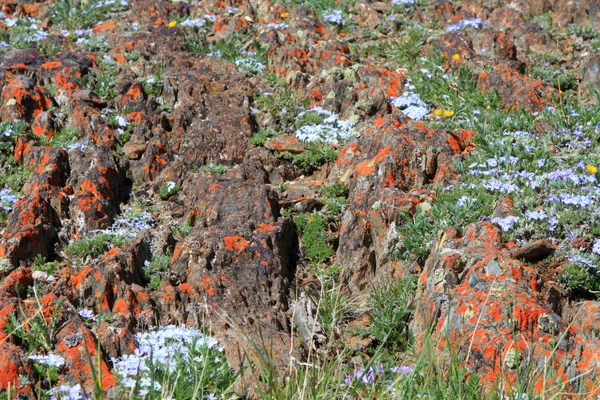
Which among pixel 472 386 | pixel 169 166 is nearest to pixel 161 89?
pixel 169 166

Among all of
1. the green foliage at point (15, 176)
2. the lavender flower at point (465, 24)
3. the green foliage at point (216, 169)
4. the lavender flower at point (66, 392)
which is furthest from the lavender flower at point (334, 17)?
the lavender flower at point (66, 392)

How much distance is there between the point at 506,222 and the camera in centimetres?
681

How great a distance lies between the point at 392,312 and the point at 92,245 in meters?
3.16

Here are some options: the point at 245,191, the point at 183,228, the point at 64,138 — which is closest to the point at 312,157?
the point at 245,191

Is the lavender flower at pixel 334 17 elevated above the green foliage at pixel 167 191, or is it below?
above

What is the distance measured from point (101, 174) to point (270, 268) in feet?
8.10

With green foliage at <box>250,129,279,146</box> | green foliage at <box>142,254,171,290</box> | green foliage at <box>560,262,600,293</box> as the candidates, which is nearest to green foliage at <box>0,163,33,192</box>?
green foliage at <box>142,254,171,290</box>

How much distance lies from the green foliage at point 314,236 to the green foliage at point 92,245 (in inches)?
75.3

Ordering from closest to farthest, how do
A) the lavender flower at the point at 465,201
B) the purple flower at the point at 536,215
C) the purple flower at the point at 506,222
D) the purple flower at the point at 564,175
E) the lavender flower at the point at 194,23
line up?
1. the purple flower at the point at 506,222
2. the purple flower at the point at 536,215
3. the lavender flower at the point at 465,201
4. the purple flower at the point at 564,175
5. the lavender flower at the point at 194,23

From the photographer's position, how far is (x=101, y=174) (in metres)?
8.23

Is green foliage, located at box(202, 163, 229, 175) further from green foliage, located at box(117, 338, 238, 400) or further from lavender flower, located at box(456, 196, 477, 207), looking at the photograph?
green foliage, located at box(117, 338, 238, 400)

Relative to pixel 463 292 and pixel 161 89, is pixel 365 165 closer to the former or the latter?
pixel 463 292

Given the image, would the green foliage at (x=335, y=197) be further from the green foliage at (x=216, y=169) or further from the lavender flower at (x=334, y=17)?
the lavender flower at (x=334, y=17)

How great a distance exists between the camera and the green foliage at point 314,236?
773 centimetres
